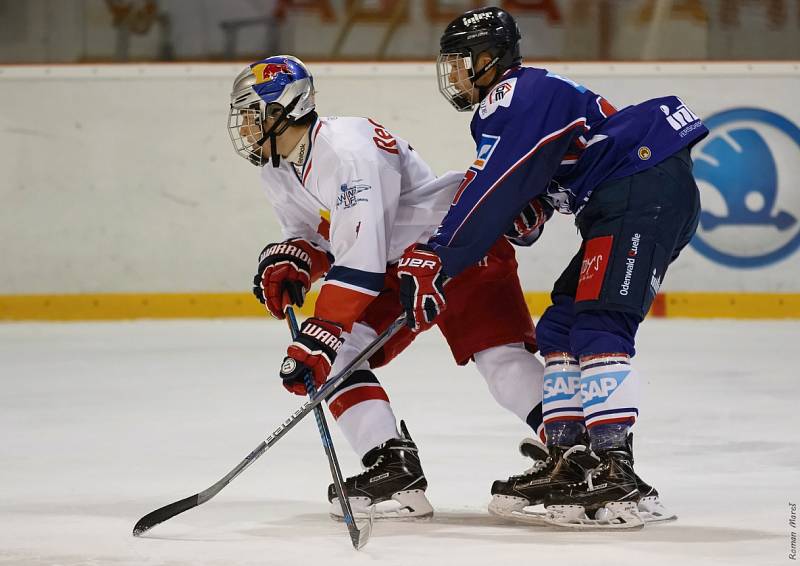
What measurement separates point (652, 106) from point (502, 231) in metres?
0.44

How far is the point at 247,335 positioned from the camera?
22.0ft

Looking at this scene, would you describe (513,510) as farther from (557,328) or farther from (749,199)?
(749,199)

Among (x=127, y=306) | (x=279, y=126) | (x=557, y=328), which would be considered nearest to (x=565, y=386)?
(x=557, y=328)

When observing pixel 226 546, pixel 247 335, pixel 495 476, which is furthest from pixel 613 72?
pixel 226 546

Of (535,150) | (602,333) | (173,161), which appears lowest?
(602,333)

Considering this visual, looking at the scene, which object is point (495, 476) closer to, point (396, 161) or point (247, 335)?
point (396, 161)

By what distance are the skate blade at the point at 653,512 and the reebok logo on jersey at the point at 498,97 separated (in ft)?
2.79

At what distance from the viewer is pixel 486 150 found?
9.57 feet

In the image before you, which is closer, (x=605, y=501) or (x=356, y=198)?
(x=605, y=501)

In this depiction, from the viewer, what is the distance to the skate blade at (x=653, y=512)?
9.55 feet

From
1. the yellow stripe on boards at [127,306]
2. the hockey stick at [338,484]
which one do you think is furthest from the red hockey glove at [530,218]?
the yellow stripe on boards at [127,306]

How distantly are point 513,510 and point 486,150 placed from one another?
0.77 m

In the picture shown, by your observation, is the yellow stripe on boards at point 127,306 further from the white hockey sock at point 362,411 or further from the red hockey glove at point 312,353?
the red hockey glove at point 312,353

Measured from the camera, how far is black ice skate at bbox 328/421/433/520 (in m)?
3.05
